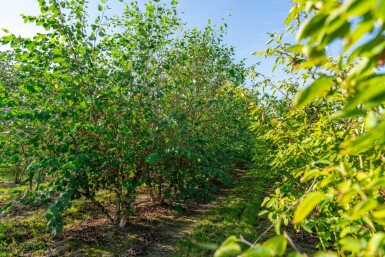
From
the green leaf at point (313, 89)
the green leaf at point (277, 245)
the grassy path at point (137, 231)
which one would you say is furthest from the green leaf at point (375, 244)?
the grassy path at point (137, 231)

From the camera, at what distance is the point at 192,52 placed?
34.2ft

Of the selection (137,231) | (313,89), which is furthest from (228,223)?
(313,89)

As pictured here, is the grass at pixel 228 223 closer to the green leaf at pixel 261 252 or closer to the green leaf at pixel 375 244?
the green leaf at pixel 261 252

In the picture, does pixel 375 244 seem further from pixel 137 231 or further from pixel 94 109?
pixel 137 231

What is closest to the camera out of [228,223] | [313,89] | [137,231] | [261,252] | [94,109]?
[313,89]

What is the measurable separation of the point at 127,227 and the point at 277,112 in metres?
4.74

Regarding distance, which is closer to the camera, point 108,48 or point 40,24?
point 40,24

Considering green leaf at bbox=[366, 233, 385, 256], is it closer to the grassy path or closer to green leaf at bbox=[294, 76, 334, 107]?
green leaf at bbox=[294, 76, 334, 107]

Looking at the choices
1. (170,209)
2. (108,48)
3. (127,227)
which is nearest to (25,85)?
(108,48)

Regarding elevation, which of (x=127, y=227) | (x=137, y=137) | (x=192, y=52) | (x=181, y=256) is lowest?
(x=181, y=256)

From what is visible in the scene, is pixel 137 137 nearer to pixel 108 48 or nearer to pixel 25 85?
pixel 108 48

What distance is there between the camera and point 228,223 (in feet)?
27.9

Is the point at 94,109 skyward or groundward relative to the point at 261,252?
skyward

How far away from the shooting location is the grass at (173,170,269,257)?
7.02 meters
